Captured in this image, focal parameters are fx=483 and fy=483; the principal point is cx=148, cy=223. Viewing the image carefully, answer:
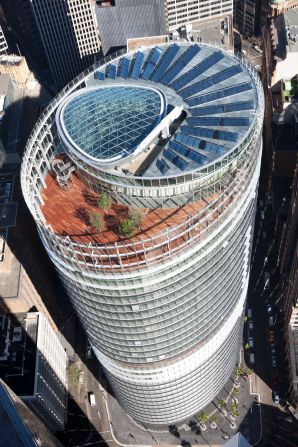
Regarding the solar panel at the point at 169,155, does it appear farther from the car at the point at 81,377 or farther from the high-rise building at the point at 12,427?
the car at the point at 81,377

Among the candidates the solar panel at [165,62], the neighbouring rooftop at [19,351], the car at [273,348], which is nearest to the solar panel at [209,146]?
the solar panel at [165,62]

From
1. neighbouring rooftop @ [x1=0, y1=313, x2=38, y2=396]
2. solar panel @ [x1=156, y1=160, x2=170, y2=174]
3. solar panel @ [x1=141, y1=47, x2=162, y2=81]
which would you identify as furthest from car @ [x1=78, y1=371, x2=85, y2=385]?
Result: solar panel @ [x1=141, y1=47, x2=162, y2=81]

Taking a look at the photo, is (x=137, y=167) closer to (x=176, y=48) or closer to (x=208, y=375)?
(x=176, y=48)

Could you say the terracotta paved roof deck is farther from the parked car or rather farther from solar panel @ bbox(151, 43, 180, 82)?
the parked car

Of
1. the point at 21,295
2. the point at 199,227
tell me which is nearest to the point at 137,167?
the point at 199,227

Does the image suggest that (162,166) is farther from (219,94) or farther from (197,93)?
(219,94)

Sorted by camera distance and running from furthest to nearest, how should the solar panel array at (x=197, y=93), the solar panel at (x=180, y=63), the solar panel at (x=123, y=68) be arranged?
1. the solar panel at (x=123, y=68)
2. the solar panel at (x=180, y=63)
3. the solar panel array at (x=197, y=93)
